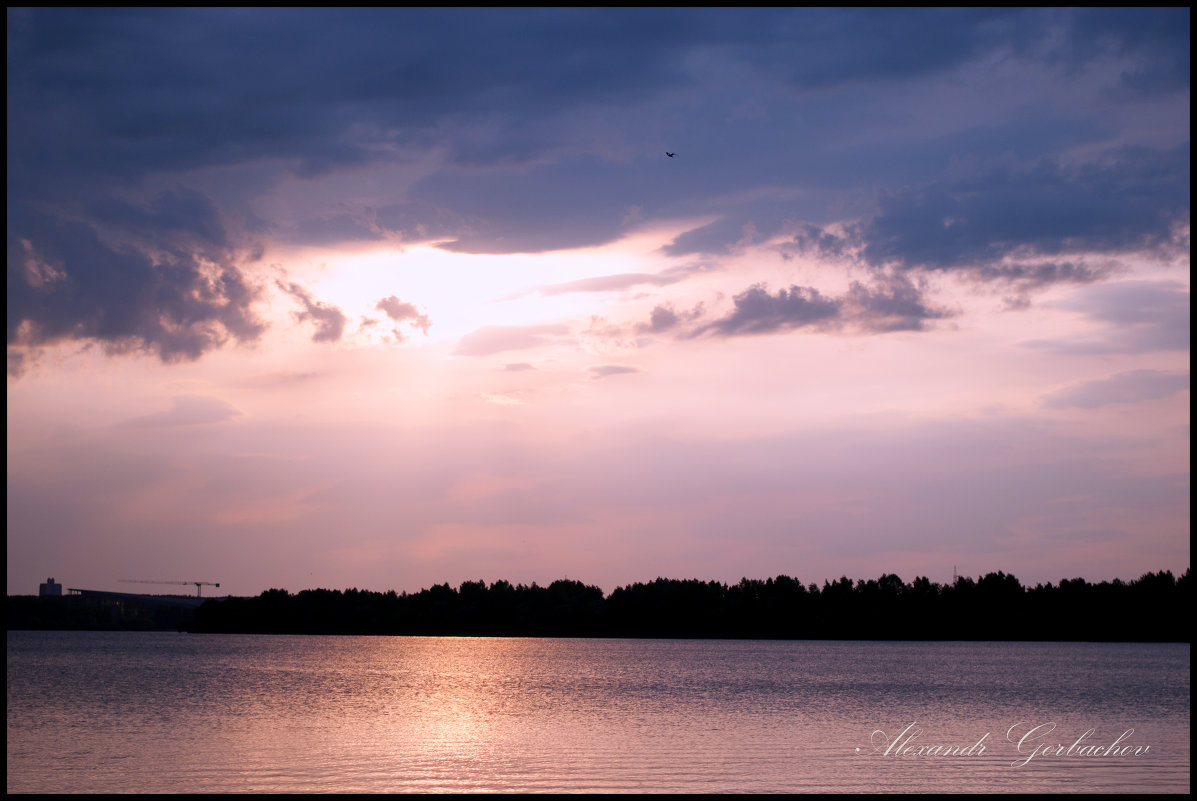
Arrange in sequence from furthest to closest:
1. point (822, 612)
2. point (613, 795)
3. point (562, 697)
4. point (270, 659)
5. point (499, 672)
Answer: point (822, 612), point (270, 659), point (499, 672), point (562, 697), point (613, 795)

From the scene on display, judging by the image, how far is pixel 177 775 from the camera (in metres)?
30.4

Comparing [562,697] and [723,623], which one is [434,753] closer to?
[562,697]

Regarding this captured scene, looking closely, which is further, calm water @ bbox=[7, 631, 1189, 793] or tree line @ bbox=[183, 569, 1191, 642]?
tree line @ bbox=[183, 569, 1191, 642]

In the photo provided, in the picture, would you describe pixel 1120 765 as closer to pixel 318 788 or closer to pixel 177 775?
pixel 318 788

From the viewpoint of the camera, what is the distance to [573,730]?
1690 inches

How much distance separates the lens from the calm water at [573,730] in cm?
2969

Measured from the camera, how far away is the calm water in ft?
97.4

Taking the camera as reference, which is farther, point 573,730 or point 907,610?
point 907,610

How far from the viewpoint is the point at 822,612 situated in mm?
186625

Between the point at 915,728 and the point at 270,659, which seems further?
the point at 270,659

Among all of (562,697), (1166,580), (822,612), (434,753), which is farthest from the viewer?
(822,612)

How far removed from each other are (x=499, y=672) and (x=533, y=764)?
61.8 metres

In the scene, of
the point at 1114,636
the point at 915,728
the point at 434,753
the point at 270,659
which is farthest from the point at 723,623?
the point at 434,753

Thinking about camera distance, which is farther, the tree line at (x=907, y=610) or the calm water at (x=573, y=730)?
the tree line at (x=907, y=610)
